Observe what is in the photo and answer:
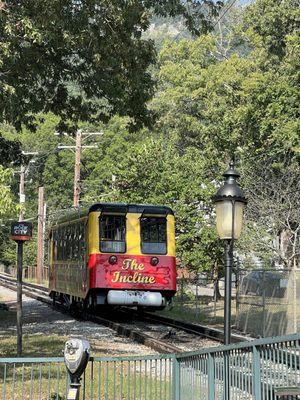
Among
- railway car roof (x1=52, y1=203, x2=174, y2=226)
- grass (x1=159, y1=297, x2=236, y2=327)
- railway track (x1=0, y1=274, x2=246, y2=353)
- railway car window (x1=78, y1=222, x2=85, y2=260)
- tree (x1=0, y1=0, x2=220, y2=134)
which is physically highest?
tree (x1=0, y1=0, x2=220, y2=134)

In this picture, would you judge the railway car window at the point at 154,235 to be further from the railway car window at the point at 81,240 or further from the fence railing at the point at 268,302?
the fence railing at the point at 268,302

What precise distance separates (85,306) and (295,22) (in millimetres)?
13863

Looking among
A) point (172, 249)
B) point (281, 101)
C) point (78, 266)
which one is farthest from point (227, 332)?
point (281, 101)

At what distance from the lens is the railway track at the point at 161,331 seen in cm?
1692

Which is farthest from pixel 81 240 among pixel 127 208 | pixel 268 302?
pixel 268 302

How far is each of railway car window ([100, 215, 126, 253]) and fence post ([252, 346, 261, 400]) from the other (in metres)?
15.7

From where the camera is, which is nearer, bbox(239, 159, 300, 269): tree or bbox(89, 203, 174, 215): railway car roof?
bbox(89, 203, 174, 215): railway car roof

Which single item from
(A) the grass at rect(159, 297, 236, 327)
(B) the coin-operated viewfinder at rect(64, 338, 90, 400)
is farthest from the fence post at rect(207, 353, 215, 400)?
(A) the grass at rect(159, 297, 236, 327)

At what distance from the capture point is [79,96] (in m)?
20.1

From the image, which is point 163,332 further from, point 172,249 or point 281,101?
point 281,101

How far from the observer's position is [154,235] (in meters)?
22.0

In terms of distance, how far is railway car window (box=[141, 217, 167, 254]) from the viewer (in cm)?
2181

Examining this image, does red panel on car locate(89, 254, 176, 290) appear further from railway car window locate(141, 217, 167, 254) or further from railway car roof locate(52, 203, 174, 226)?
railway car roof locate(52, 203, 174, 226)

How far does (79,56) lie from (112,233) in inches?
238
